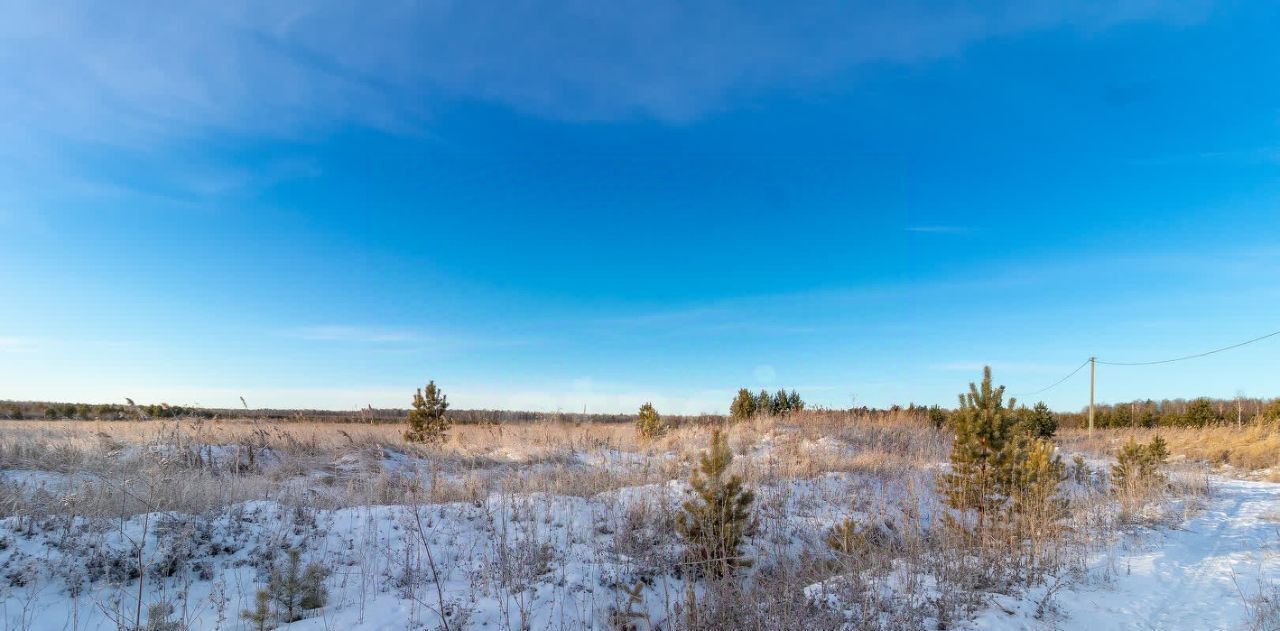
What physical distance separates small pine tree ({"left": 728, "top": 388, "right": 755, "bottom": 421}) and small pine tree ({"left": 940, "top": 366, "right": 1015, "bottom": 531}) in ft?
45.0

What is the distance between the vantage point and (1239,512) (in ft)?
33.6

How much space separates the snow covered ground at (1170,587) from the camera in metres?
5.04

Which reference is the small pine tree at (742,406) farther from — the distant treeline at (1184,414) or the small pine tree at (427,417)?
the distant treeline at (1184,414)

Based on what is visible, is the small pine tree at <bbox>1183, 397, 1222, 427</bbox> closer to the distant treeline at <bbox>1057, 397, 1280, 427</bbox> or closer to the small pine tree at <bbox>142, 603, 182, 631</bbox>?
the distant treeline at <bbox>1057, 397, 1280, 427</bbox>

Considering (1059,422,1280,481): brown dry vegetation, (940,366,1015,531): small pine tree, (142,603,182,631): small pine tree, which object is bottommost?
(1059,422,1280,481): brown dry vegetation

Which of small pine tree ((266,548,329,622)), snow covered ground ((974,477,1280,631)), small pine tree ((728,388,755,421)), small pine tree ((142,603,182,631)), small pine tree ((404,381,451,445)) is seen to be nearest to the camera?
small pine tree ((142,603,182,631))

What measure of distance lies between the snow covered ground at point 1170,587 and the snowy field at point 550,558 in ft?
0.10

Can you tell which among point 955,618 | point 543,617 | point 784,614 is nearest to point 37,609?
point 543,617

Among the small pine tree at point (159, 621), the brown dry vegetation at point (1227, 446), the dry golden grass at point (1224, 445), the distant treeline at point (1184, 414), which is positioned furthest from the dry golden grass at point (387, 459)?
the distant treeline at point (1184, 414)

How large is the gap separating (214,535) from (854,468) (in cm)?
1133

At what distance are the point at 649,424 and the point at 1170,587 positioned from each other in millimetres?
13259

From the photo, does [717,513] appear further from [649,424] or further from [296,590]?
[649,424]

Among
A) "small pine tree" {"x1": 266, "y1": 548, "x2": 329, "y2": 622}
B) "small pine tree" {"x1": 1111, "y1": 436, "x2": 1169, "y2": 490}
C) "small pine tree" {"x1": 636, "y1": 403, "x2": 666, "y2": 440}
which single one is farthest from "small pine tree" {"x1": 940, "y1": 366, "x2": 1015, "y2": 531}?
"small pine tree" {"x1": 636, "y1": 403, "x2": 666, "y2": 440}

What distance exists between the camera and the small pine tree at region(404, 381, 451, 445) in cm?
1591
